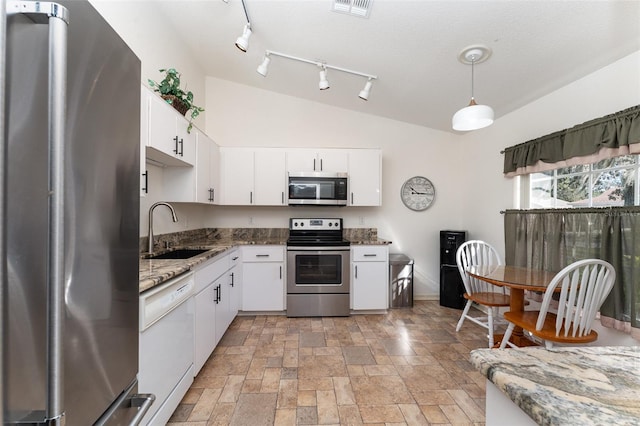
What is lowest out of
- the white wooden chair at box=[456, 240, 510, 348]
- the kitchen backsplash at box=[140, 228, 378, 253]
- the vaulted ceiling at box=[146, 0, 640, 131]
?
A: the white wooden chair at box=[456, 240, 510, 348]

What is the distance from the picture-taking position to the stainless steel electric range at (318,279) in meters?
3.21

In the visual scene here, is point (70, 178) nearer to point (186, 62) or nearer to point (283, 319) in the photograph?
point (283, 319)

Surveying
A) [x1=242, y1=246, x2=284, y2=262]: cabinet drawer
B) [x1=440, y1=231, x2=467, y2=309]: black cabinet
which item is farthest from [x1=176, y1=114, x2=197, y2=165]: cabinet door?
[x1=440, y1=231, x2=467, y2=309]: black cabinet

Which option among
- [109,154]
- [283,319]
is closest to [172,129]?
[109,154]

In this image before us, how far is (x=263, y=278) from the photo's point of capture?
3234mm

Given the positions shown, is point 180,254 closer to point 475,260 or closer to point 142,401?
point 142,401

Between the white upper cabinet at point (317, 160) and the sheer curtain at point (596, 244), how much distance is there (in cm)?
209

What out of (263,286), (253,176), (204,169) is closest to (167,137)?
(204,169)

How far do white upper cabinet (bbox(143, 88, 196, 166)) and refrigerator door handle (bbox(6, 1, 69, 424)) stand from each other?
4.23ft

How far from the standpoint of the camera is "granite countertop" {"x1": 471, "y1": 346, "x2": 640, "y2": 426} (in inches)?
17.8

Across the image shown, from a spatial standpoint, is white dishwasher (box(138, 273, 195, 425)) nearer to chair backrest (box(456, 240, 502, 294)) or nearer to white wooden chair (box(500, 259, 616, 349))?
white wooden chair (box(500, 259, 616, 349))

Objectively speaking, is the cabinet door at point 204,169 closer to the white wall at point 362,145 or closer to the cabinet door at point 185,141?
the cabinet door at point 185,141

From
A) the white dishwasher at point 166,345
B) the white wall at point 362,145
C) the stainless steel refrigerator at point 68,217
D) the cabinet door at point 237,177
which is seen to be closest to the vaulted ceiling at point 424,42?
the white wall at point 362,145

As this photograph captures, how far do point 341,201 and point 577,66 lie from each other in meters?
2.42
